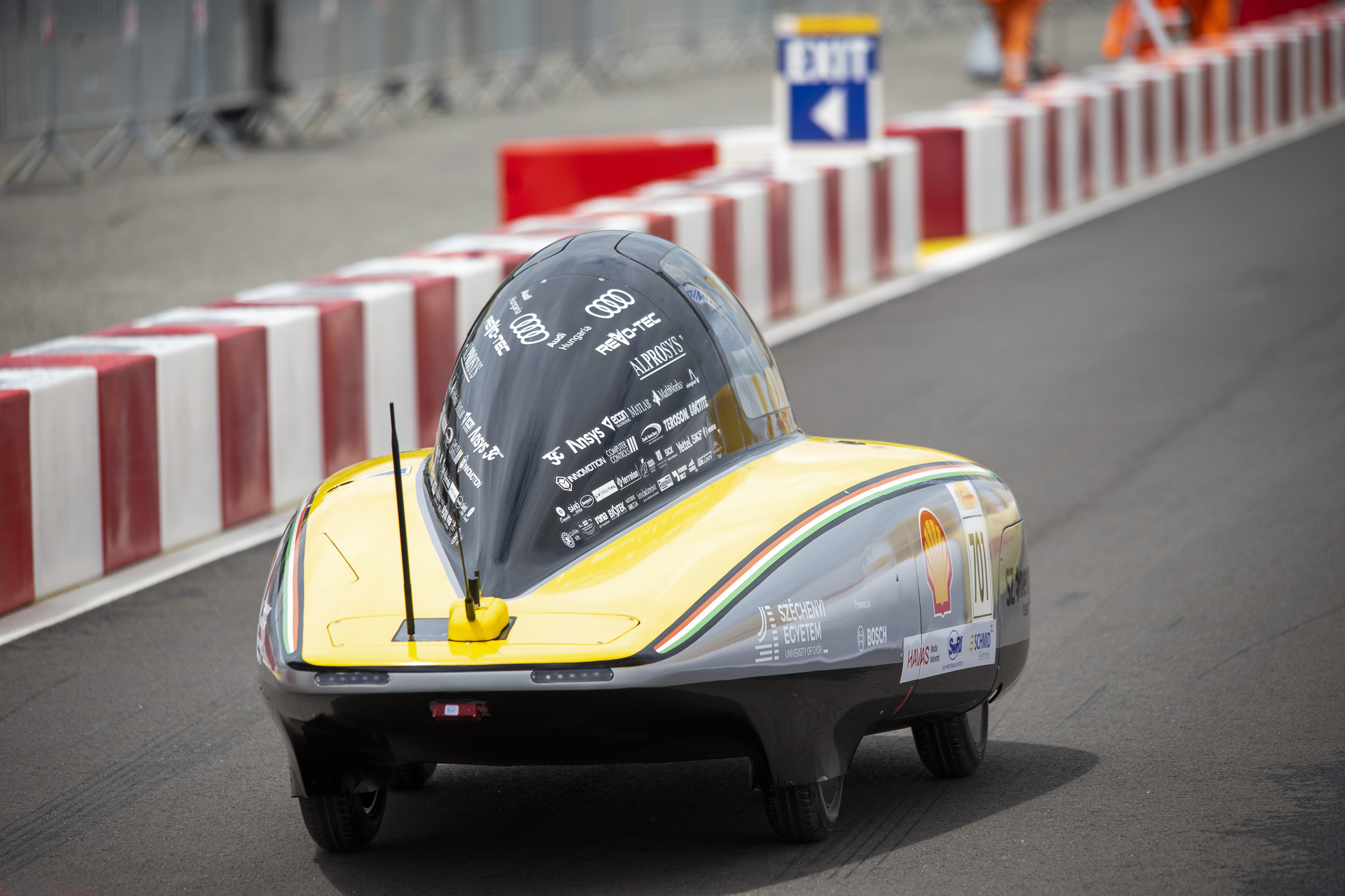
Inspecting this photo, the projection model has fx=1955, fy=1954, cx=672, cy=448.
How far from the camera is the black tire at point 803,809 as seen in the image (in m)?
4.21

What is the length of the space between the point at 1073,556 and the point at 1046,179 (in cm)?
1003

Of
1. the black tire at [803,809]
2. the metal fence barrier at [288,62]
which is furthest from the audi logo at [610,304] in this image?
the metal fence barrier at [288,62]

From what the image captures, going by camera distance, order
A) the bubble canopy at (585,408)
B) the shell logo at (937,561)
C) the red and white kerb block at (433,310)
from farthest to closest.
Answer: the red and white kerb block at (433,310) < the shell logo at (937,561) < the bubble canopy at (585,408)

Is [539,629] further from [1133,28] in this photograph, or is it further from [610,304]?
[1133,28]

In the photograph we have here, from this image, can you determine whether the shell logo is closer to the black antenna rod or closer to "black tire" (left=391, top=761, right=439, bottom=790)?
the black antenna rod

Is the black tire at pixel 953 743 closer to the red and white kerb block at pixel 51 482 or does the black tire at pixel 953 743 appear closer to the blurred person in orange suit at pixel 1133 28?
the red and white kerb block at pixel 51 482

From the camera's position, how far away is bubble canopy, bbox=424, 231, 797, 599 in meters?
4.17

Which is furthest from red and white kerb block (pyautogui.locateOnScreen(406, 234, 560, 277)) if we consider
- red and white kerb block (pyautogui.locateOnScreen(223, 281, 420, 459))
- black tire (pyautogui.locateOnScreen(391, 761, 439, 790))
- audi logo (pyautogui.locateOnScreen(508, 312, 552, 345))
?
audi logo (pyautogui.locateOnScreen(508, 312, 552, 345))

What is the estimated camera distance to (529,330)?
4441 mm

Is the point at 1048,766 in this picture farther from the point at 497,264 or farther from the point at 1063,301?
the point at 1063,301

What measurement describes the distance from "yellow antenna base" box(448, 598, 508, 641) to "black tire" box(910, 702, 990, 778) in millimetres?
1295

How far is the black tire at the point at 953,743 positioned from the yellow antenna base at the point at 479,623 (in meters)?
1.30

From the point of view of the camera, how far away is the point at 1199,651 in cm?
587

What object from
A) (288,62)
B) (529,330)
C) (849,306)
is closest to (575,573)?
(529,330)
